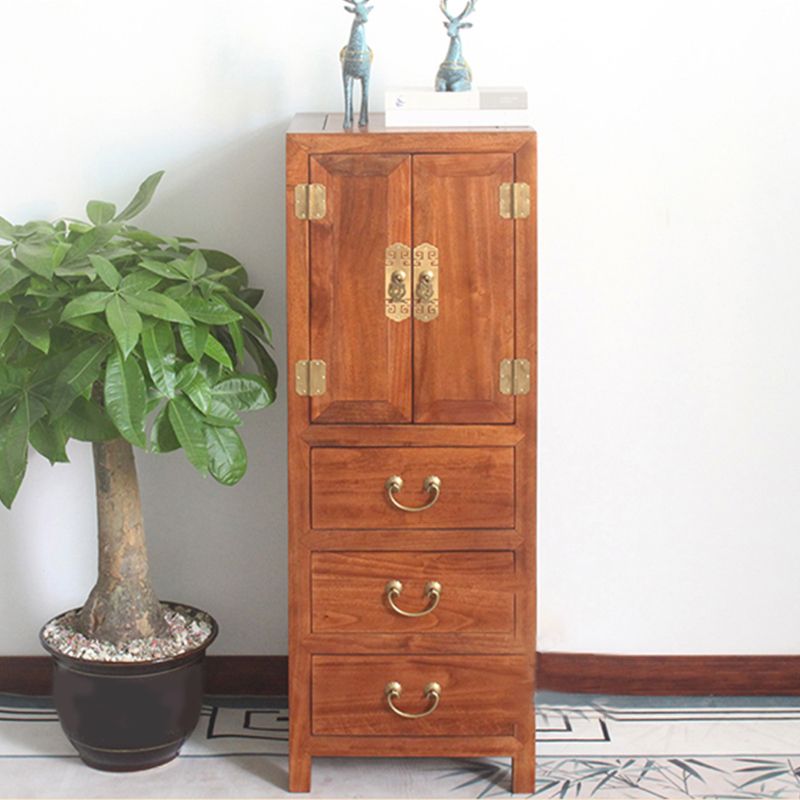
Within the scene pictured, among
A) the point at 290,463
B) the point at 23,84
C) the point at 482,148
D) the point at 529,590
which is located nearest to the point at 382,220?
the point at 482,148

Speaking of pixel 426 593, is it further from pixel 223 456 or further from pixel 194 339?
pixel 194 339

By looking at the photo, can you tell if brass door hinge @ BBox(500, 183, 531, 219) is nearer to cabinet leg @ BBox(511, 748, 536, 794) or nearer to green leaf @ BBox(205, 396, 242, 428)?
green leaf @ BBox(205, 396, 242, 428)

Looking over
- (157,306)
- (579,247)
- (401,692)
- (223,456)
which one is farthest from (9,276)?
(579,247)

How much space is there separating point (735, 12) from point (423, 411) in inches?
43.6

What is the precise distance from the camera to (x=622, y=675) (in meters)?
2.85

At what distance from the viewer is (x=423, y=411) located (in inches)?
92.4

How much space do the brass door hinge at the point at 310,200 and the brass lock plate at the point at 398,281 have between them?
5.7 inches

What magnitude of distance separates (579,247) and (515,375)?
52 centimetres

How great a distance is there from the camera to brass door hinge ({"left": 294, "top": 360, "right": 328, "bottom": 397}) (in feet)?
7.64

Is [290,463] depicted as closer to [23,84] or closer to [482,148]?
[482,148]

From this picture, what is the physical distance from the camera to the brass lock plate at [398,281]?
7.56 feet

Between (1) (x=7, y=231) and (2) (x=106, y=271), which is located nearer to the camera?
(2) (x=106, y=271)

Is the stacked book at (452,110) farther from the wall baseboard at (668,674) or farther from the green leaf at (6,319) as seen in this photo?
the wall baseboard at (668,674)

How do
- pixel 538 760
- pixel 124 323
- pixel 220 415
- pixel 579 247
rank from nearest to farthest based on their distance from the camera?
pixel 124 323 → pixel 220 415 → pixel 538 760 → pixel 579 247
